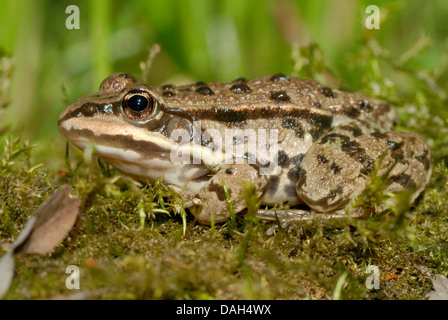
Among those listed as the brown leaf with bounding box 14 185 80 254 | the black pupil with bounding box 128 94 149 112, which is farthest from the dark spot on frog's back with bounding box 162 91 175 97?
the brown leaf with bounding box 14 185 80 254

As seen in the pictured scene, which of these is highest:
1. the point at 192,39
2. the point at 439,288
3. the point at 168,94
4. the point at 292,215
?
the point at 192,39

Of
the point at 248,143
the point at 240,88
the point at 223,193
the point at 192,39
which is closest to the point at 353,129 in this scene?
the point at 248,143

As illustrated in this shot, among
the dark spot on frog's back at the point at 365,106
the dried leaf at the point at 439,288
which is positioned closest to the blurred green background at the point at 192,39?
the dark spot on frog's back at the point at 365,106

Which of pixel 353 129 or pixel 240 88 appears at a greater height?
pixel 240 88

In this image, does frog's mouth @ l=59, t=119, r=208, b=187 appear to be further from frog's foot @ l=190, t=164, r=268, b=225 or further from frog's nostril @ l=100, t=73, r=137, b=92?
frog's nostril @ l=100, t=73, r=137, b=92

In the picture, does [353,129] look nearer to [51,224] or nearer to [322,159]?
[322,159]
